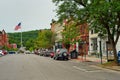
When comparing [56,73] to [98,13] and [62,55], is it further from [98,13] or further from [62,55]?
[62,55]

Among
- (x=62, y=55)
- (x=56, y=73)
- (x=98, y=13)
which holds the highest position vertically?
(x=98, y=13)

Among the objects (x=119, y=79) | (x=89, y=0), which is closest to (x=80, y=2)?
(x=89, y=0)

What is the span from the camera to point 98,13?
30.3 m

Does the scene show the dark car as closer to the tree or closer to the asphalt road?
the tree

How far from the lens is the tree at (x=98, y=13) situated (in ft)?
97.9

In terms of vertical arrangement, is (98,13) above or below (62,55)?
above

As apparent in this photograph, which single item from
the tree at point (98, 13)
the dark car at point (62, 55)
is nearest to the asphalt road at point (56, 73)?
the tree at point (98, 13)

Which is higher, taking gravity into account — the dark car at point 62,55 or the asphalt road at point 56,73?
the dark car at point 62,55

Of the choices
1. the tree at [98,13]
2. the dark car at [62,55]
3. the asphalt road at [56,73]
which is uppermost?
the tree at [98,13]

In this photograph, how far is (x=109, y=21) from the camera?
32.4 meters

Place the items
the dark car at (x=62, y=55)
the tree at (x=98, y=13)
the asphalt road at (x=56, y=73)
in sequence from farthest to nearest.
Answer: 1. the dark car at (x=62, y=55)
2. the tree at (x=98, y=13)
3. the asphalt road at (x=56, y=73)

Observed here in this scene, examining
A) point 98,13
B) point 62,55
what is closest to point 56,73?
point 98,13

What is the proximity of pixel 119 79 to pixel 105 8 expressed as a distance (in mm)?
10921

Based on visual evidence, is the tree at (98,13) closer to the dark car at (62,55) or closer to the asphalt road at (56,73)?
the asphalt road at (56,73)
